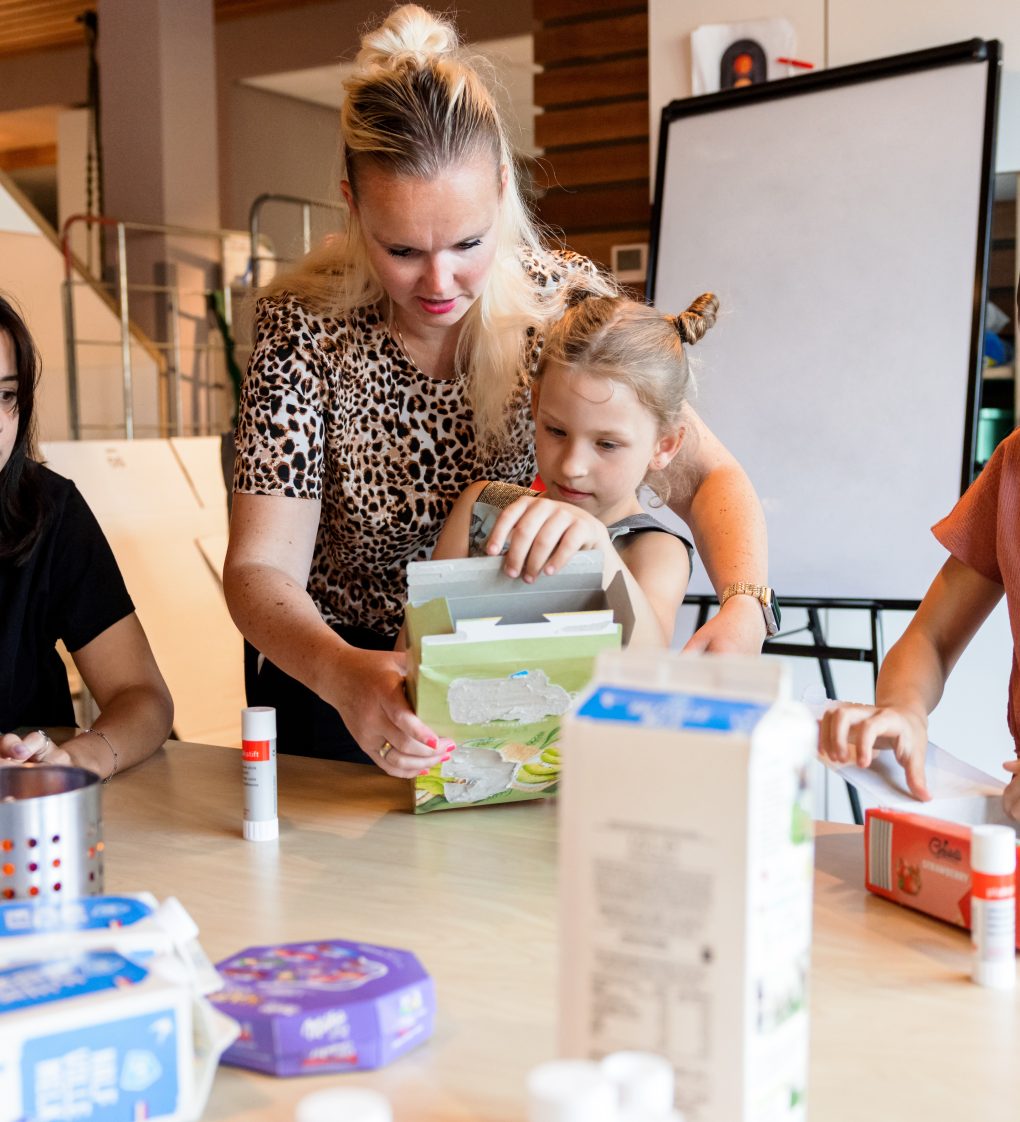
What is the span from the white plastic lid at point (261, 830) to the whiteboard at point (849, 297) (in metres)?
2.05

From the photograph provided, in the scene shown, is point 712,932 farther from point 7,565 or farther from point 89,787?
point 7,565

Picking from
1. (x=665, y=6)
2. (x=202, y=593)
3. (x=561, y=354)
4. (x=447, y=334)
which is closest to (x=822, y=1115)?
(x=561, y=354)

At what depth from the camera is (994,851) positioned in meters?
0.86

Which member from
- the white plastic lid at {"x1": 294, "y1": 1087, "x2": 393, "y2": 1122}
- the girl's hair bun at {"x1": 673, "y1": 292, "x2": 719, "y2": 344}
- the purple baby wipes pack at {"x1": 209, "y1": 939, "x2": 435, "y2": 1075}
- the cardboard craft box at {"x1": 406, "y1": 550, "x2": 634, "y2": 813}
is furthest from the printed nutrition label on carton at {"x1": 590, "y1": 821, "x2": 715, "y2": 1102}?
the girl's hair bun at {"x1": 673, "y1": 292, "x2": 719, "y2": 344}

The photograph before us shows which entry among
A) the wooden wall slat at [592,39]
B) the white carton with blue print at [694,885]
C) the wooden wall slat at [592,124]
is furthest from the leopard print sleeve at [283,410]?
the wooden wall slat at [592,39]

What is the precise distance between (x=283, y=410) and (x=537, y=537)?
1.56 feet

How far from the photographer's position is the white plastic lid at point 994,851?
0.85 meters

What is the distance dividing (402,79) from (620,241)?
243 cm

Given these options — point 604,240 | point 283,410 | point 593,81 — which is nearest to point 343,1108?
point 283,410

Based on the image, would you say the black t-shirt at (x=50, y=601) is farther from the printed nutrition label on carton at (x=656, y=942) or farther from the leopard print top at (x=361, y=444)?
the printed nutrition label on carton at (x=656, y=942)

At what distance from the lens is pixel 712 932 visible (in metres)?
0.54

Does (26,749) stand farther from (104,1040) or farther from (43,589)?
(104,1040)

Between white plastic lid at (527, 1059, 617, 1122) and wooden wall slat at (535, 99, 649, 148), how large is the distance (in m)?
3.54

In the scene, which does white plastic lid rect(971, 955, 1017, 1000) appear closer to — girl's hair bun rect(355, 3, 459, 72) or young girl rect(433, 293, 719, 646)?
young girl rect(433, 293, 719, 646)
